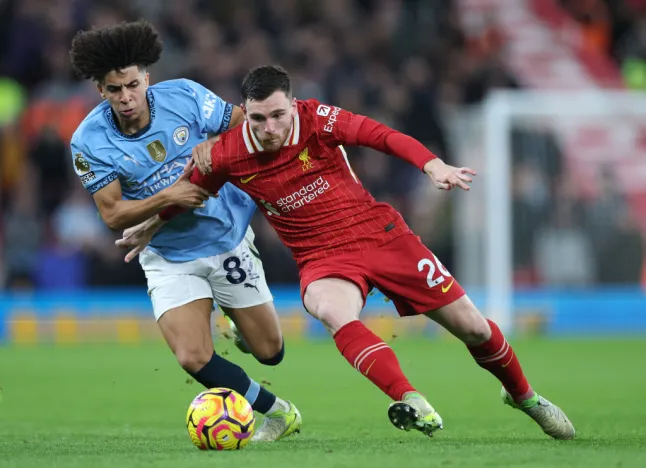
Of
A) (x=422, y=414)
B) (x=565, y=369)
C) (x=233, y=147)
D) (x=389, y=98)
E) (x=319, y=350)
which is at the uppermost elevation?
(x=233, y=147)

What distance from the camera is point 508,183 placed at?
1678 centimetres

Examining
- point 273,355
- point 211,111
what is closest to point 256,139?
point 211,111

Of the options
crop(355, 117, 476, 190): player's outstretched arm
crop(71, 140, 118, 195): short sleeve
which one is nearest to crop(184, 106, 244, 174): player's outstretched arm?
crop(71, 140, 118, 195): short sleeve

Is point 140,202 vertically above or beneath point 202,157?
beneath

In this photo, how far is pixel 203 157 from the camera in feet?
22.2

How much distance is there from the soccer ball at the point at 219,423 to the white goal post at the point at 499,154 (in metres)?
10.1

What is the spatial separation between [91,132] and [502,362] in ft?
8.67

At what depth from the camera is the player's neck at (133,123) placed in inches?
282

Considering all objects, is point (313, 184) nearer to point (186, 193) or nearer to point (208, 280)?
point (186, 193)

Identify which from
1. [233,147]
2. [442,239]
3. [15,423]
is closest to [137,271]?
[442,239]

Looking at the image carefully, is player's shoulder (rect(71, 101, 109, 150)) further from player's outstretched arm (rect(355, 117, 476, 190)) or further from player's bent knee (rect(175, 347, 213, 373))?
player's outstretched arm (rect(355, 117, 476, 190))

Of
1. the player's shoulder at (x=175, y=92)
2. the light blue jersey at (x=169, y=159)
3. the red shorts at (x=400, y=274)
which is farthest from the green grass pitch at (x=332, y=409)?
the player's shoulder at (x=175, y=92)

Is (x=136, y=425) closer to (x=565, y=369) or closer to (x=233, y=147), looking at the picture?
(x=233, y=147)

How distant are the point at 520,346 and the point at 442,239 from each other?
8.13ft
